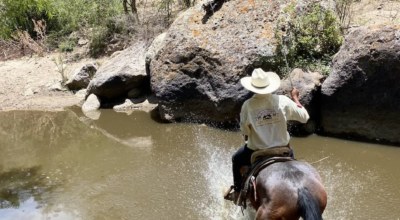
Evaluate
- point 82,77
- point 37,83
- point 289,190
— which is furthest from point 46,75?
point 289,190

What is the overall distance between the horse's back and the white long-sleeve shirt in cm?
50

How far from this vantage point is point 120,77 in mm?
10625

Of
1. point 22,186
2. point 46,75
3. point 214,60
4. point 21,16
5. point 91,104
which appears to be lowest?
point 22,186

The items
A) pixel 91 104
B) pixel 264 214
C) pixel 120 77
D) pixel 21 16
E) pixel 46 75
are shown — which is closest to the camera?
pixel 264 214

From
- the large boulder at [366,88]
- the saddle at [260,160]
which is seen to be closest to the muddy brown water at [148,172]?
the large boulder at [366,88]

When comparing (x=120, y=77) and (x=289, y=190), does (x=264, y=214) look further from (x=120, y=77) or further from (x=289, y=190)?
(x=120, y=77)

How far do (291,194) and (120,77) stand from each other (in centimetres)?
731

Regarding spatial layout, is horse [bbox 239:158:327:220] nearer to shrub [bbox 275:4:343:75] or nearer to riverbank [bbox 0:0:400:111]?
shrub [bbox 275:4:343:75]

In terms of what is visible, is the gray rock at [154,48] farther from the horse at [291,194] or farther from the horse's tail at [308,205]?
the horse's tail at [308,205]

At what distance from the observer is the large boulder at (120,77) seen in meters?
10.7

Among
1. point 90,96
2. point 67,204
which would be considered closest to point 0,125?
point 90,96

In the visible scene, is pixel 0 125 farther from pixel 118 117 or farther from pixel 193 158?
pixel 193 158

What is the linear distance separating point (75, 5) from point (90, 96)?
5.13 metres

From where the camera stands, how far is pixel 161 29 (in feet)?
40.0
